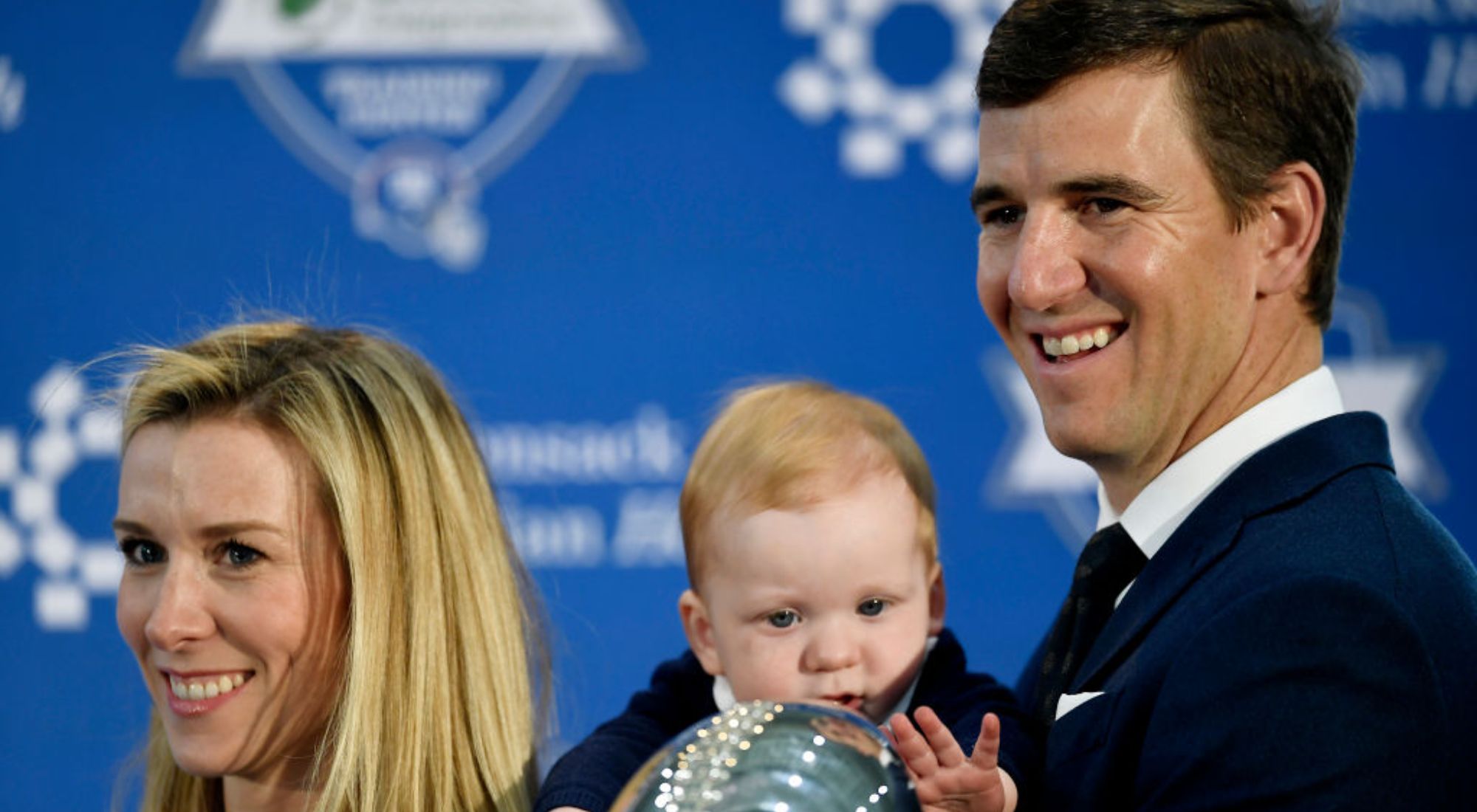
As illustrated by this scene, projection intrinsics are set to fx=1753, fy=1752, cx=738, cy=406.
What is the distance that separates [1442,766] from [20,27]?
3.28m

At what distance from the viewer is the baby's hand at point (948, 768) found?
1411mm

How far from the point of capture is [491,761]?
1962 mm

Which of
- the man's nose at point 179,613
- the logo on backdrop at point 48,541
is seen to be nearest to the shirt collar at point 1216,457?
the man's nose at point 179,613

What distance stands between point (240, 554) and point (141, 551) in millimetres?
131

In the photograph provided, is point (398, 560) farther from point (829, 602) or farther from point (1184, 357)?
point (1184, 357)

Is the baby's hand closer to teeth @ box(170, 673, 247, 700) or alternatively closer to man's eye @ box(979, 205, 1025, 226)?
man's eye @ box(979, 205, 1025, 226)

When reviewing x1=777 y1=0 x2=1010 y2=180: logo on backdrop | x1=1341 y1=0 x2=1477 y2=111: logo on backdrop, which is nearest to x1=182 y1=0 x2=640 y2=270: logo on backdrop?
x1=777 y1=0 x2=1010 y2=180: logo on backdrop

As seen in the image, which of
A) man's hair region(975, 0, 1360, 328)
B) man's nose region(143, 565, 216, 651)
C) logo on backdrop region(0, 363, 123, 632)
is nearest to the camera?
man's hair region(975, 0, 1360, 328)

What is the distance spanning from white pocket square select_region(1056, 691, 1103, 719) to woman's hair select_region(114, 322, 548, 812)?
656 millimetres

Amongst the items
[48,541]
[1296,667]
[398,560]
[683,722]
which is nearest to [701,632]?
[683,722]

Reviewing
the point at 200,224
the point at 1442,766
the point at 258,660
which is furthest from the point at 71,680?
the point at 1442,766

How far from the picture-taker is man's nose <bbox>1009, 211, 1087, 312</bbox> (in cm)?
171

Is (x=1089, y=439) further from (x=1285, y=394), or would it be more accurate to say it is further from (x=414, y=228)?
(x=414, y=228)

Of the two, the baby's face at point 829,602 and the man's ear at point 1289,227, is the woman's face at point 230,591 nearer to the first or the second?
the baby's face at point 829,602
